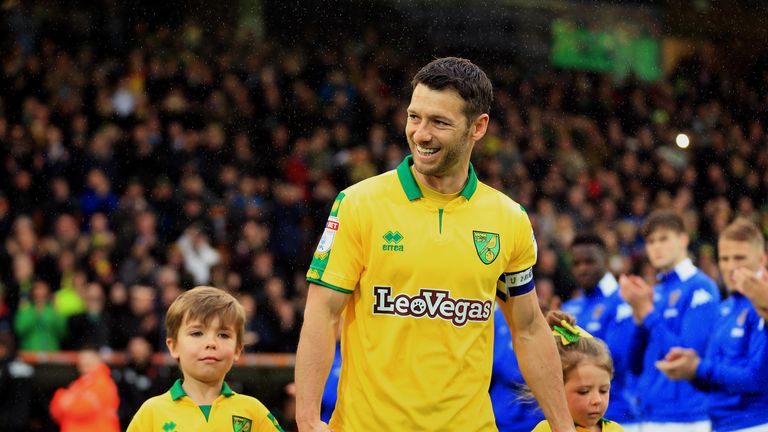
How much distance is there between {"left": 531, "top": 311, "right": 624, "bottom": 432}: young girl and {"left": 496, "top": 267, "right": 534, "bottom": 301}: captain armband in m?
0.64

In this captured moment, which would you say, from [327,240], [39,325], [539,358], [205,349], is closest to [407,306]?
[327,240]

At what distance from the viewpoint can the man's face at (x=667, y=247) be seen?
27.0 feet

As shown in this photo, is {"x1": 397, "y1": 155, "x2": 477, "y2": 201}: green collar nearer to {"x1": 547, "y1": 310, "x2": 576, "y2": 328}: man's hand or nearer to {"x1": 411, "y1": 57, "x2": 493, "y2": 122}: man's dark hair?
{"x1": 411, "y1": 57, "x2": 493, "y2": 122}: man's dark hair

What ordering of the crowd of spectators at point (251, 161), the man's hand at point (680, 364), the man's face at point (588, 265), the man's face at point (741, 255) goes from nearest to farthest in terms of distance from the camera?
1. the man's hand at point (680, 364)
2. the man's face at point (741, 255)
3. the man's face at point (588, 265)
4. the crowd of spectators at point (251, 161)

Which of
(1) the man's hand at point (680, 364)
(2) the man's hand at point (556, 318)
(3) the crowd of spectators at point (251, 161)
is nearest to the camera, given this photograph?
(2) the man's hand at point (556, 318)

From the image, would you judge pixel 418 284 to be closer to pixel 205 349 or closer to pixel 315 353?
pixel 315 353

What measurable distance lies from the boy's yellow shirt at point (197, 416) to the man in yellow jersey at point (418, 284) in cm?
64

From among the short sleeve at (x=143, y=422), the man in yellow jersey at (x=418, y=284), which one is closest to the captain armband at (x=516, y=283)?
the man in yellow jersey at (x=418, y=284)

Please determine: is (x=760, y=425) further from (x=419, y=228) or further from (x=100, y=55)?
(x=100, y=55)

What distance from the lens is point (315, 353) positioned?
416 centimetres

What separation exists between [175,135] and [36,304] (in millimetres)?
4263

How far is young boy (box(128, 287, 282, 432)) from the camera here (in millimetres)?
4855

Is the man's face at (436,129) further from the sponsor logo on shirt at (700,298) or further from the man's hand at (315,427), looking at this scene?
the sponsor logo on shirt at (700,298)

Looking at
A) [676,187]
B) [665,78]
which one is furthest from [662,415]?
[665,78]
